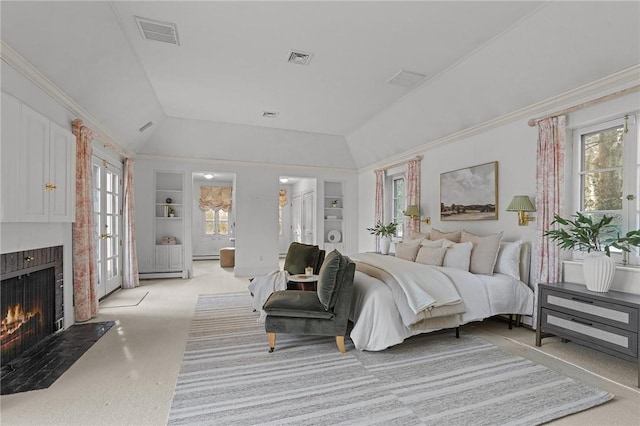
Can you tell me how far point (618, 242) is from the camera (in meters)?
2.88

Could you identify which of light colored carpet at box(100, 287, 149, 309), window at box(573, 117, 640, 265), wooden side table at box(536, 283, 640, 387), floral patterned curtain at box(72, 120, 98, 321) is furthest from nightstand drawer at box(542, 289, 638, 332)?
light colored carpet at box(100, 287, 149, 309)

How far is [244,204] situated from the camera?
7.39m

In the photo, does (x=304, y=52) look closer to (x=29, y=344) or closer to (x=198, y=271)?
(x=29, y=344)

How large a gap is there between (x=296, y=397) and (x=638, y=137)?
3787mm

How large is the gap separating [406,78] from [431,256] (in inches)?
93.1

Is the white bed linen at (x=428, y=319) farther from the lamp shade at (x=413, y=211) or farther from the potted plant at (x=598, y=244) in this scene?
the lamp shade at (x=413, y=211)

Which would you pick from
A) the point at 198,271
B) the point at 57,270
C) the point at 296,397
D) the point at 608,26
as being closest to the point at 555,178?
the point at 608,26

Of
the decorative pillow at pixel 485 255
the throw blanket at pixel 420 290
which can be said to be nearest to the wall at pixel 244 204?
the throw blanket at pixel 420 290

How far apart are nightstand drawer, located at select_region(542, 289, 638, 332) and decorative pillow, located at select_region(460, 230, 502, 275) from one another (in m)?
0.64

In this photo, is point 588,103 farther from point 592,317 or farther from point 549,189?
point 592,317

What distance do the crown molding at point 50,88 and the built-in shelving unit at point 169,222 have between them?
2388 millimetres

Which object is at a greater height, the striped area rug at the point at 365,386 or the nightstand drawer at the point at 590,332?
the nightstand drawer at the point at 590,332

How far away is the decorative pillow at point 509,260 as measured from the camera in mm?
3807

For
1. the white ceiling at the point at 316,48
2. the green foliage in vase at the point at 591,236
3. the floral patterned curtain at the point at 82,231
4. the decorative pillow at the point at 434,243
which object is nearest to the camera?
the white ceiling at the point at 316,48
